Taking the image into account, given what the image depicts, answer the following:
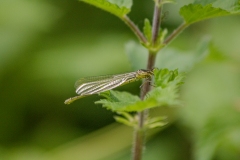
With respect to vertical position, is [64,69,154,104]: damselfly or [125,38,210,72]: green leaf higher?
[125,38,210,72]: green leaf

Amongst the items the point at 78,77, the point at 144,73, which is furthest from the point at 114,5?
the point at 78,77

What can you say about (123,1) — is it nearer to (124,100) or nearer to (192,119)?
(124,100)

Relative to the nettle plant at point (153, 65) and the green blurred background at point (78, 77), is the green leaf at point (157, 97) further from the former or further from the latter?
the green blurred background at point (78, 77)

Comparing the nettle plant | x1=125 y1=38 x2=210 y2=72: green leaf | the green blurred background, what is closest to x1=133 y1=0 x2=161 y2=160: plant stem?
the nettle plant

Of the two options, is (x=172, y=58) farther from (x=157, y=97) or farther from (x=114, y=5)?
(x=157, y=97)

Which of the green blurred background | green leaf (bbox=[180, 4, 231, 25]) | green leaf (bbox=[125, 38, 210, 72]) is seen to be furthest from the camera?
the green blurred background

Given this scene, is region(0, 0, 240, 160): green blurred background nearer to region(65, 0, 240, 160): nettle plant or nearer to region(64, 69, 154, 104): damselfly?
region(65, 0, 240, 160): nettle plant

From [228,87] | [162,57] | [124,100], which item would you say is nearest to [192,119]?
[228,87]
